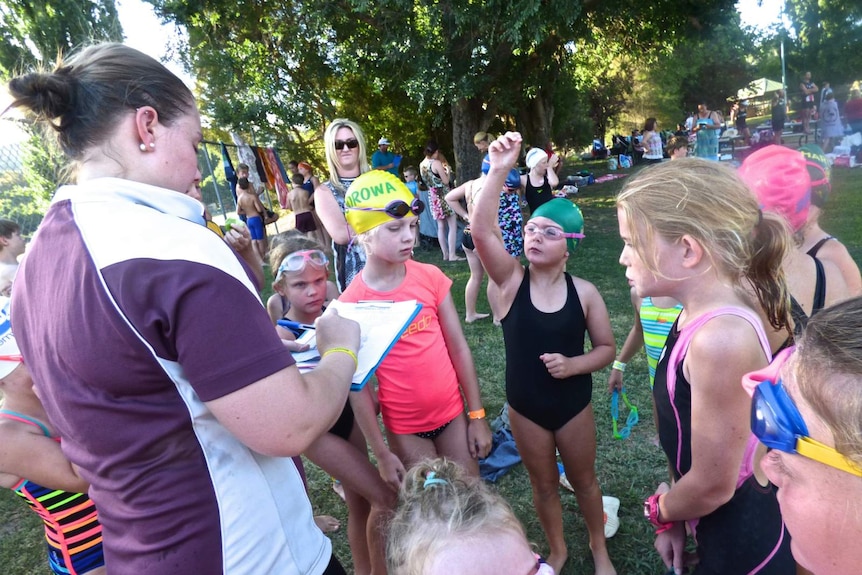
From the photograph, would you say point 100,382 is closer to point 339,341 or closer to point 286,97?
point 339,341

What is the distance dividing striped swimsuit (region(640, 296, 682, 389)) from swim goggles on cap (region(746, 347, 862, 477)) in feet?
4.97

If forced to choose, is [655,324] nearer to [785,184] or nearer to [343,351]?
[785,184]

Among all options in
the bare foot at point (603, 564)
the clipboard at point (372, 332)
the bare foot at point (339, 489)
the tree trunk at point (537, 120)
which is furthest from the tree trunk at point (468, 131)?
the clipboard at point (372, 332)

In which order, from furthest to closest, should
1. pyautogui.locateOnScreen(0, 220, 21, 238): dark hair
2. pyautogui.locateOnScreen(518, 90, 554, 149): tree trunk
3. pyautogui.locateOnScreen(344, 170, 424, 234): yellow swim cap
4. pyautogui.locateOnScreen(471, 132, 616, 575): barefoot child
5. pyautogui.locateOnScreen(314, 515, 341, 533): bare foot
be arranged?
1. pyautogui.locateOnScreen(518, 90, 554, 149): tree trunk
2. pyautogui.locateOnScreen(0, 220, 21, 238): dark hair
3. pyautogui.locateOnScreen(314, 515, 341, 533): bare foot
4. pyautogui.locateOnScreen(344, 170, 424, 234): yellow swim cap
5. pyautogui.locateOnScreen(471, 132, 616, 575): barefoot child

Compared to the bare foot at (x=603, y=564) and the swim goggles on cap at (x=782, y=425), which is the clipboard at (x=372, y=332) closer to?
the swim goggles on cap at (x=782, y=425)

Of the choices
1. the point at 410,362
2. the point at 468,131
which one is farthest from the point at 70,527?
the point at 468,131

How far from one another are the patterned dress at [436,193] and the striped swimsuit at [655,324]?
6573 millimetres

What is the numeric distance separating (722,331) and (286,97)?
13879 mm

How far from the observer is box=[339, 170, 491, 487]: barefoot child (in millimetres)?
2381

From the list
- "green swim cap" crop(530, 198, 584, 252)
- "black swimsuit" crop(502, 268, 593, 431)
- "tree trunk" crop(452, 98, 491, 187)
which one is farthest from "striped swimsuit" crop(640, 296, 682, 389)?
"tree trunk" crop(452, 98, 491, 187)

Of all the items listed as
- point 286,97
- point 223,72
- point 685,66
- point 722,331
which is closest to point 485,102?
point 286,97

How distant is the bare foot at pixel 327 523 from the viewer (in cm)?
311

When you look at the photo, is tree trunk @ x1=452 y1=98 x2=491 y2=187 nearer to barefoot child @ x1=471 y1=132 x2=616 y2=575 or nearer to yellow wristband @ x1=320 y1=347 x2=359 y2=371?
barefoot child @ x1=471 y1=132 x2=616 y2=575

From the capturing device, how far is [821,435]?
82 centimetres
